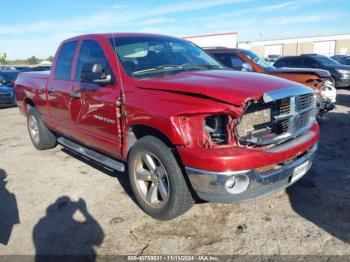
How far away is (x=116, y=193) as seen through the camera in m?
4.30

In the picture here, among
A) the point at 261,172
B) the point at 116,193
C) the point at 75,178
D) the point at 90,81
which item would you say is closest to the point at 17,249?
the point at 116,193

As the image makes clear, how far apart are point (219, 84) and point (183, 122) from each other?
0.53 m

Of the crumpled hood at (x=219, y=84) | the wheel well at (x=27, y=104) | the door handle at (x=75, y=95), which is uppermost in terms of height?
the crumpled hood at (x=219, y=84)

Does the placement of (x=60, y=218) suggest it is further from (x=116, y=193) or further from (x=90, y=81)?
(x=90, y=81)

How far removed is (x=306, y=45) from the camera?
64.2m

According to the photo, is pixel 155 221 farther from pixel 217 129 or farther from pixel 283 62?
pixel 283 62

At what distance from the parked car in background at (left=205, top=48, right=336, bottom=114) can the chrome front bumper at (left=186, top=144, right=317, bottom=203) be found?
427 cm

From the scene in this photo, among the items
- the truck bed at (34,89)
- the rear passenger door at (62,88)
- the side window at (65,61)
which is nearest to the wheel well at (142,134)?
the rear passenger door at (62,88)

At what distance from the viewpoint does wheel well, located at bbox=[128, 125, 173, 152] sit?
11.0 ft

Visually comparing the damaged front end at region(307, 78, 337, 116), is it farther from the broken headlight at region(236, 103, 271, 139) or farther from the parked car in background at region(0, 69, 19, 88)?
the parked car in background at region(0, 69, 19, 88)

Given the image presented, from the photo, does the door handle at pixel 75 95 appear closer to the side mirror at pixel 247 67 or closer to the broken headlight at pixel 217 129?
the broken headlight at pixel 217 129

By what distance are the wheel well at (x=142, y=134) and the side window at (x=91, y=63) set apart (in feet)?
2.52

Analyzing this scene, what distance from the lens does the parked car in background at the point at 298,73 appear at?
729 centimetres

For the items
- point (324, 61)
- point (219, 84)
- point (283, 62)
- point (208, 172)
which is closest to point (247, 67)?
point (219, 84)
